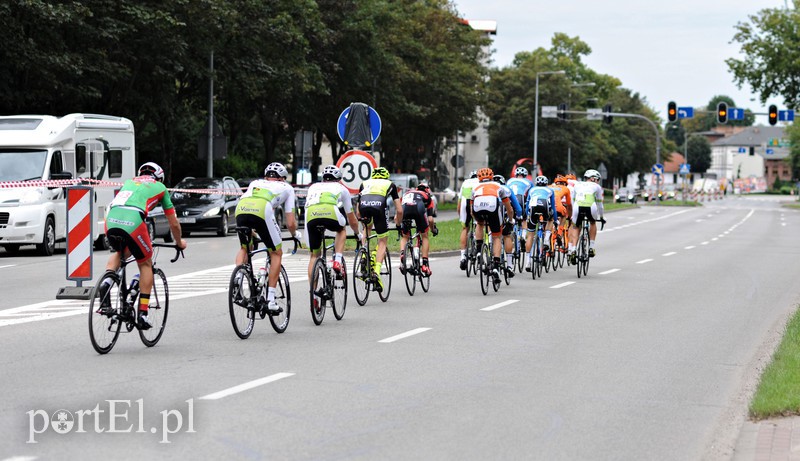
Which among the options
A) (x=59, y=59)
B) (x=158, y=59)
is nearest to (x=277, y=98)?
(x=158, y=59)

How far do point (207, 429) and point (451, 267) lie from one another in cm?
1595

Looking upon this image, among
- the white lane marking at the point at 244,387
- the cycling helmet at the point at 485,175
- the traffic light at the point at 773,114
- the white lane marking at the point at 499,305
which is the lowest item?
the white lane marking at the point at 499,305

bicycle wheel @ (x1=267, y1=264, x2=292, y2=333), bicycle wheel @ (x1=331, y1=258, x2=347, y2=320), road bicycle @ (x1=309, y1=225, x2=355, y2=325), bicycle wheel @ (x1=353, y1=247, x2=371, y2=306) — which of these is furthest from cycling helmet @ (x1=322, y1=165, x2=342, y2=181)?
bicycle wheel @ (x1=353, y1=247, x2=371, y2=306)

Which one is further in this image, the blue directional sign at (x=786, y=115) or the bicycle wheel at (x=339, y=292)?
the blue directional sign at (x=786, y=115)

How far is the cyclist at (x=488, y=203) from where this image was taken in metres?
17.4

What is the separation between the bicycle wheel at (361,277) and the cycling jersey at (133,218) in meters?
4.45

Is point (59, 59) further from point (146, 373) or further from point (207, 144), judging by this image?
point (146, 373)

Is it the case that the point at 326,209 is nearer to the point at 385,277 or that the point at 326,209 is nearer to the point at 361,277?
the point at 361,277

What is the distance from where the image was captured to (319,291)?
42.9ft

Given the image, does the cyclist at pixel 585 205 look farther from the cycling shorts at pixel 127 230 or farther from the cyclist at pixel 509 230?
the cycling shorts at pixel 127 230

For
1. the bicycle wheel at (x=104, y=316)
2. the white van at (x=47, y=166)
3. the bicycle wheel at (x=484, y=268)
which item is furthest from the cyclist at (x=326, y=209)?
the white van at (x=47, y=166)

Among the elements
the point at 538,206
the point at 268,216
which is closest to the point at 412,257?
the point at 538,206

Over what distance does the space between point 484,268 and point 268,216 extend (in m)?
6.14

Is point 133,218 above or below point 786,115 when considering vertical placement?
below
